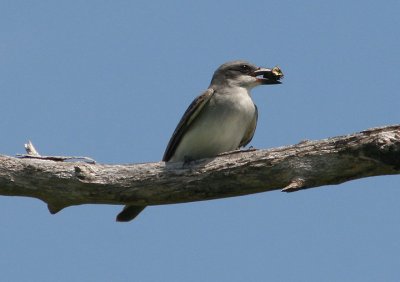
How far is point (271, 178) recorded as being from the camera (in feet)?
28.0

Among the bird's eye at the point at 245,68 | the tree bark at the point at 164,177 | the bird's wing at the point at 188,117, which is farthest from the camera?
the bird's eye at the point at 245,68

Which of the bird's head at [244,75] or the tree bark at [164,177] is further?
the bird's head at [244,75]

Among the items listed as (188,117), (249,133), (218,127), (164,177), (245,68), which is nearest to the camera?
(164,177)

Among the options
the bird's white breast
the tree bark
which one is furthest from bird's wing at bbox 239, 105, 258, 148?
the tree bark

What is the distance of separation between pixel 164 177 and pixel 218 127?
155cm


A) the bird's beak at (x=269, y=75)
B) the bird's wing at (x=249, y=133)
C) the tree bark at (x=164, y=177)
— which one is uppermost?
the bird's beak at (x=269, y=75)

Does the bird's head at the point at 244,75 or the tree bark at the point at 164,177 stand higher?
the bird's head at the point at 244,75

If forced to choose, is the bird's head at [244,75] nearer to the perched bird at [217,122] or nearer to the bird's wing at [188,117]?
the perched bird at [217,122]

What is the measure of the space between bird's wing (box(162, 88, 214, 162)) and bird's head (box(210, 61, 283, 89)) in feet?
1.70

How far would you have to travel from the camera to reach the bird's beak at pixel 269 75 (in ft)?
36.8

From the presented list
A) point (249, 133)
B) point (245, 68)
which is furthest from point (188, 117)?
point (245, 68)

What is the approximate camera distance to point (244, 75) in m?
11.4

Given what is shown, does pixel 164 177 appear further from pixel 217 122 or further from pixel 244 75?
pixel 244 75

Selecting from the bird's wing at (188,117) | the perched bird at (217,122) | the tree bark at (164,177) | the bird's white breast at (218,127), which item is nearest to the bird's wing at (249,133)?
the perched bird at (217,122)
